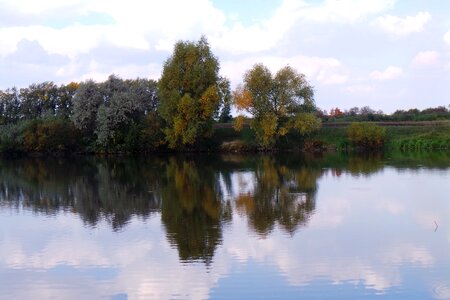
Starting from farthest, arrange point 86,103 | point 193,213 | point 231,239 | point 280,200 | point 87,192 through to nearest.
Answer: point 86,103
point 87,192
point 280,200
point 193,213
point 231,239

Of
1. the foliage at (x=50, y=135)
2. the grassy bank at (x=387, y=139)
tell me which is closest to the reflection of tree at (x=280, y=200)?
the grassy bank at (x=387, y=139)

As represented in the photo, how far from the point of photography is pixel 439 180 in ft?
92.5

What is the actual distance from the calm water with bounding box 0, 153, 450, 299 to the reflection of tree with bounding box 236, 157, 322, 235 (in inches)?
2.2

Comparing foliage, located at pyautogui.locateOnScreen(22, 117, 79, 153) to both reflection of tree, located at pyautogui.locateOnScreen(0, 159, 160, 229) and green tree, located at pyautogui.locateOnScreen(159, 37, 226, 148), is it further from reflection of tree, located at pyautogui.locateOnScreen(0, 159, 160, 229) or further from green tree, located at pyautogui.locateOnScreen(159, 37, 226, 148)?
reflection of tree, located at pyautogui.locateOnScreen(0, 159, 160, 229)

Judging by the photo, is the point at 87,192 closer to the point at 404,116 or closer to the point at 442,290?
the point at 442,290

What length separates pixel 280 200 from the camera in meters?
22.6

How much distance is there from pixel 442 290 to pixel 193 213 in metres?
10.5

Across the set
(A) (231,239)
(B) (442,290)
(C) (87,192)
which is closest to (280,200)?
(A) (231,239)

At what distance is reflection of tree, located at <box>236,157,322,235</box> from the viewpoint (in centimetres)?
1820

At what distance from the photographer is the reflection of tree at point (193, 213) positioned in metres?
15.1

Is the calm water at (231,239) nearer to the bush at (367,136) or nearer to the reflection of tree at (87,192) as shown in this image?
the reflection of tree at (87,192)

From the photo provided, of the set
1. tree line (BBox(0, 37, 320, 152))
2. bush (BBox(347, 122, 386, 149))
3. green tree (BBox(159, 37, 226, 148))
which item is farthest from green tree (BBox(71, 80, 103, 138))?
bush (BBox(347, 122, 386, 149))

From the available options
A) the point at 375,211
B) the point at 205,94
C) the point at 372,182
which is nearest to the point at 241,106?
the point at 205,94

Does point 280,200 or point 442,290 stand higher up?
point 280,200
